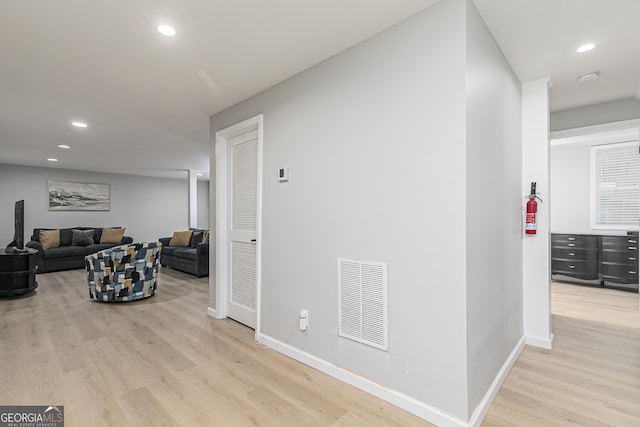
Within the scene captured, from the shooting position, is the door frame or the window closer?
the door frame

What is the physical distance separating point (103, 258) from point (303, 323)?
10.7 feet

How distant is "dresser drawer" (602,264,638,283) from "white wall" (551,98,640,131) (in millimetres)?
2710

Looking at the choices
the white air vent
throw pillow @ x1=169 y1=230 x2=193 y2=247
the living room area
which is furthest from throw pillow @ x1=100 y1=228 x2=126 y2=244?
the white air vent

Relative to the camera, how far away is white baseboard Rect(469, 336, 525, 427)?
1748mm

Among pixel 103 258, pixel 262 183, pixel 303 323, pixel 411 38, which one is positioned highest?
pixel 411 38

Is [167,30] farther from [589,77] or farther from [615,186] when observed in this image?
[615,186]

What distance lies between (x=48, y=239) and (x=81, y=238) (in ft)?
1.87

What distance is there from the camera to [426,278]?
1.82m

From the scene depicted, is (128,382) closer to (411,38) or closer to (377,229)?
(377,229)

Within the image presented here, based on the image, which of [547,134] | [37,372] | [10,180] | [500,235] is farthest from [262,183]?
[10,180]

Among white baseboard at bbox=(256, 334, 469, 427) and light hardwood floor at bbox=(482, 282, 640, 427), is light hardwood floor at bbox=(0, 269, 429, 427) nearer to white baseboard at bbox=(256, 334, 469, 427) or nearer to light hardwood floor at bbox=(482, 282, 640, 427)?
white baseboard at bbox=(256, 334, 469, 427)

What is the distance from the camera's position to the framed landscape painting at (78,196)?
764cm

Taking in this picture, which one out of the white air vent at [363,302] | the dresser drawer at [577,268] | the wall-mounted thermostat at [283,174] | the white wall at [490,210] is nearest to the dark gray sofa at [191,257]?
the wall-mounted thermostat at [283,174]

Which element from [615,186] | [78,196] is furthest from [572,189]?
[78,196]
